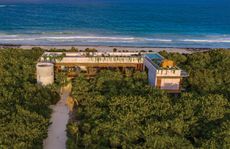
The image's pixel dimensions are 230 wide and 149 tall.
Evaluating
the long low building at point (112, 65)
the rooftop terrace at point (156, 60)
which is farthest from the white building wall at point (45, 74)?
the rooftop terrace at point (156, 60)

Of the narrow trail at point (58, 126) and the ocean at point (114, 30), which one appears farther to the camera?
the ocean at point (114, 30)

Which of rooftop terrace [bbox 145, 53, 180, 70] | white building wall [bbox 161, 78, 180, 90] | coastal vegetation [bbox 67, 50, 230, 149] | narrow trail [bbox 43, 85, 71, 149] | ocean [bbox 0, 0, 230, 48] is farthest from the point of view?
ocean [bbox 0, 0, 230, 48]

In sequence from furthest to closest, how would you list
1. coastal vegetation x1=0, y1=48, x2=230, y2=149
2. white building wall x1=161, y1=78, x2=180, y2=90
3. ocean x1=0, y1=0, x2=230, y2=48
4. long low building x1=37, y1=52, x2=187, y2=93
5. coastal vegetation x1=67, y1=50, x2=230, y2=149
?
ocean x1=0, y1=0, x2=230, y2=48 < white building wall x1=161, y1=78, x2=180, y2=90 < long low building x1=37, y1=52, x2=187, y2=93 < coastal vegetation x1=67, y1=50, x2=230, y2=149 < coastal vegetation x1=0, y1=48, x2=230, y2=149

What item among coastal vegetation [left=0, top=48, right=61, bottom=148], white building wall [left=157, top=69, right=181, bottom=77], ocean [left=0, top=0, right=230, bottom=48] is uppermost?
ocean [left=0, top=0, right=230, bottom=48]

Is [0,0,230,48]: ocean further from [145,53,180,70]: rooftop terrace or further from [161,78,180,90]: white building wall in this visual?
[161,78,180,90]: white building wall

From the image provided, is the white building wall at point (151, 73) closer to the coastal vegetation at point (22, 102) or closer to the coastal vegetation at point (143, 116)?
the coastal vegetation at point (143, 116)

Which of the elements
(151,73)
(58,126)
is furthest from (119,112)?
(151,73)

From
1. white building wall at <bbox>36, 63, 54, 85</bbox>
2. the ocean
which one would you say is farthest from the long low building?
the ocean

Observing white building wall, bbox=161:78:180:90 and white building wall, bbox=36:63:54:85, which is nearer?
white building wall, bbox=36:63:54:85

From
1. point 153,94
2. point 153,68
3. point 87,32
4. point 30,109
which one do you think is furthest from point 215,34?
point 30,109
